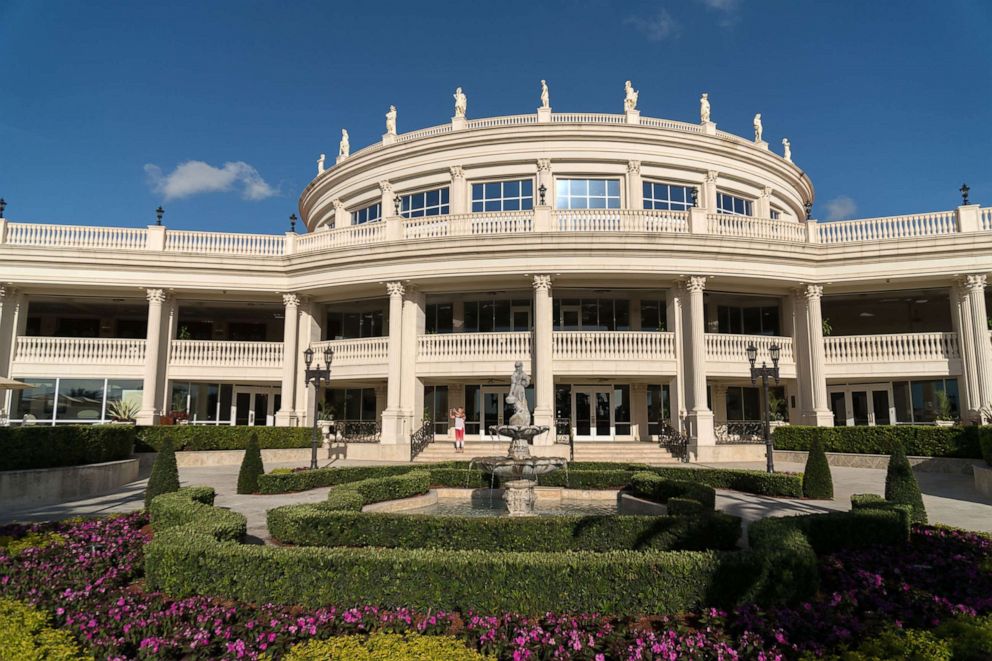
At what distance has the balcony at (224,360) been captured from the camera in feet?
90.4

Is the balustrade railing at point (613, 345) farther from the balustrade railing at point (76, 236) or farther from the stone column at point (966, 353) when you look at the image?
the balustrade railing at point (76, 236)

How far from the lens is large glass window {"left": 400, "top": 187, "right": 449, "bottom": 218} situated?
1234 inches

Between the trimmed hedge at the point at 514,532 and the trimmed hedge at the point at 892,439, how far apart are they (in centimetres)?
1210

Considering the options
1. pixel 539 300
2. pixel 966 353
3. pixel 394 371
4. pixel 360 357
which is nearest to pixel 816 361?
pixel 966 353

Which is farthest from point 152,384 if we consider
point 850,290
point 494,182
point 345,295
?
point 850,290

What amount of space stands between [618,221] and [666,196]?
6893mm

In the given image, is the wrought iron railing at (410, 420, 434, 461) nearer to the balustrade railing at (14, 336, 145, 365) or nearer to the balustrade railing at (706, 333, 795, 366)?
the balustrade railing at (706, 333, 795, 366)

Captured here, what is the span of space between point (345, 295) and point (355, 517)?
2004 centimetres

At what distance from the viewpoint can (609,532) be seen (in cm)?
909

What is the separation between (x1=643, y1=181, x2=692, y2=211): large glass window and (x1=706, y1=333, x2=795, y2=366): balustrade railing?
26.8 feet

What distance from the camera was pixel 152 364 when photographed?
26328 millimetres

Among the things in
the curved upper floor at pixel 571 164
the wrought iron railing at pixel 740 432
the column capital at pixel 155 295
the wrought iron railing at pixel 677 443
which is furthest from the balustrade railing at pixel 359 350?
the wrought iron railing at pixel 740 432

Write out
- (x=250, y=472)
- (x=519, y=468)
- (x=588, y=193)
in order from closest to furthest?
1. (x=519, y=468)
2. (x=250, y=472)
3. (x=588, y=193)

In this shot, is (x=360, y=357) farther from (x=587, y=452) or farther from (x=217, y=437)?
(x=587, y=452)
